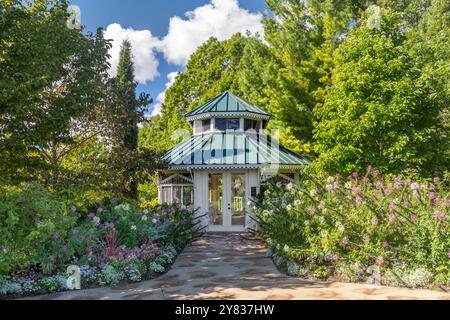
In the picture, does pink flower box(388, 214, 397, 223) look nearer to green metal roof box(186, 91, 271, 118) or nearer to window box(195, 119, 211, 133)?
green metal roof box(186, 91, 271, 118)

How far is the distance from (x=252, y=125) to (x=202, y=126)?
2317 mm

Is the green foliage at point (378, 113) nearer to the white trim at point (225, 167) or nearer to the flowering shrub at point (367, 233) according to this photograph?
the white trim at point (225, 167)

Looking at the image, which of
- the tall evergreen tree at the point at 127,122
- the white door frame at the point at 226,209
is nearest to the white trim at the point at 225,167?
the white door frame at the point at 226,209

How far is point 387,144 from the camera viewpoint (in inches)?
568

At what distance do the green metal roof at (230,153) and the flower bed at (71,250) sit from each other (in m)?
5.58

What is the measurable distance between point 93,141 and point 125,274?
745 centimetres

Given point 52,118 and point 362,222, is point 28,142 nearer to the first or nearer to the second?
point 52,118

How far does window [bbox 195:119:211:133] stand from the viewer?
1748 centimetres

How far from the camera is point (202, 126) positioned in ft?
58.1

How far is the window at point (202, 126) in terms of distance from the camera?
17.5 m

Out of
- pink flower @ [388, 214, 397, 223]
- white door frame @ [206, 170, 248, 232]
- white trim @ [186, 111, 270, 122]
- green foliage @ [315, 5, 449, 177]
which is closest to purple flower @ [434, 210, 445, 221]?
pink flower @ [388, 214, 397, 223]

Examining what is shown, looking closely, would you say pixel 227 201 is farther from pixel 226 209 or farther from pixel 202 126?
pixel 202 126

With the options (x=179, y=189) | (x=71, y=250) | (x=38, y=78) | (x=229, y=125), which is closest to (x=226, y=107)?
(x=229, y=125)
